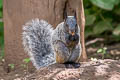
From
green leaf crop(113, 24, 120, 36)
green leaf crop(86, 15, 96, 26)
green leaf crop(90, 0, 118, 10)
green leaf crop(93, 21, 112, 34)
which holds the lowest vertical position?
green leaf crop(113, 24, 120, 36)

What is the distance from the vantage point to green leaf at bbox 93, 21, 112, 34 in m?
8.20

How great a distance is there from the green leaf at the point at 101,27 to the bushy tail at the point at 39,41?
3.15m

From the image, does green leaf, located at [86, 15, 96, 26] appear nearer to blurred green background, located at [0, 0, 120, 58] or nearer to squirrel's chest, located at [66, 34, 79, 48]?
blurred green background, located at [0, 0, 120, 58]

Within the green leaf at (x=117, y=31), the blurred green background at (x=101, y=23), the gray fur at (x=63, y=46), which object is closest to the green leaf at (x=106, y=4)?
the blurred green background at (x=101, y=23)

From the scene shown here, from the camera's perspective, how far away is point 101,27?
823 centimetres

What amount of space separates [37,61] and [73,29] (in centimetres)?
118

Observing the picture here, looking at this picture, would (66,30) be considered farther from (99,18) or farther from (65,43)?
(99,18)

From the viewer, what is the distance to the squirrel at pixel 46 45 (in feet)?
15.1

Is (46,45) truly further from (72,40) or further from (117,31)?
(117,31)

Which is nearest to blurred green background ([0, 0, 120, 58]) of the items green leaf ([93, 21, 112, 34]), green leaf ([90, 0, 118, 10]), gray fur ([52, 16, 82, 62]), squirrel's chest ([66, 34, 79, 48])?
green leaf ([93, 21, 112, 34])

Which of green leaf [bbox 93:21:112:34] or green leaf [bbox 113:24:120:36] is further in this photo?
green leaf [bbox 93:21:112:34]

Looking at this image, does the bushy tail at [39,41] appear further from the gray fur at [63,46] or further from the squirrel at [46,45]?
the gray fur at [63,46]

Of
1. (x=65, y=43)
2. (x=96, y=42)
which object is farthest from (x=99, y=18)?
(x=65, y=43)

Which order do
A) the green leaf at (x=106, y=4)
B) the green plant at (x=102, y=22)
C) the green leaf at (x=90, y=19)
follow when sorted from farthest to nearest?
the green plant at (x=102, y=22), the green leaf at (x=90, y=19), the green leaf at (x=106, y=4)
